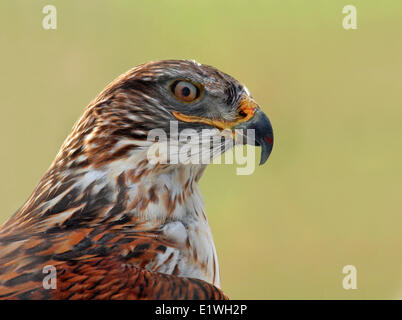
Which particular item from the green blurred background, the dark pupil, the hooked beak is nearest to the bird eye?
the dark pupil

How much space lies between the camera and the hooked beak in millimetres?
3977

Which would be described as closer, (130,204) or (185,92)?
(130,204)

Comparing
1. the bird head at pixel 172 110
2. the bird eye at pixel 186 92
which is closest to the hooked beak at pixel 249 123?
the bird head at pixel 172 110

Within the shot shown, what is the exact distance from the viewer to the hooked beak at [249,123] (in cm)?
398

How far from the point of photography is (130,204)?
3.76 meters

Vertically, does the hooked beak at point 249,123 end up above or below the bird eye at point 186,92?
below

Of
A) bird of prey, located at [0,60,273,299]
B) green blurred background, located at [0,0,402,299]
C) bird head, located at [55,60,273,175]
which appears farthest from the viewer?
green blurred background, located at [0,0,402,299]

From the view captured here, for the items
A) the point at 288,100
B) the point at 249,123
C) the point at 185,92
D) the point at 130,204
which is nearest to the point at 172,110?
the point at 185,92

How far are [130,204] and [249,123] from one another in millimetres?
943

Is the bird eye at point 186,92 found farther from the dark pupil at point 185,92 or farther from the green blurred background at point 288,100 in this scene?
the green blurred background at point 288,100

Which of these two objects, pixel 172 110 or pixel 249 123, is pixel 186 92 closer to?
pixel 172 110

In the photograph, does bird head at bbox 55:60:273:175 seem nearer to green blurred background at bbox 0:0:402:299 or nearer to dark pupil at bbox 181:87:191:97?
dark pupil at bbox 181:87:191:97

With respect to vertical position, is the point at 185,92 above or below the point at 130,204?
above
